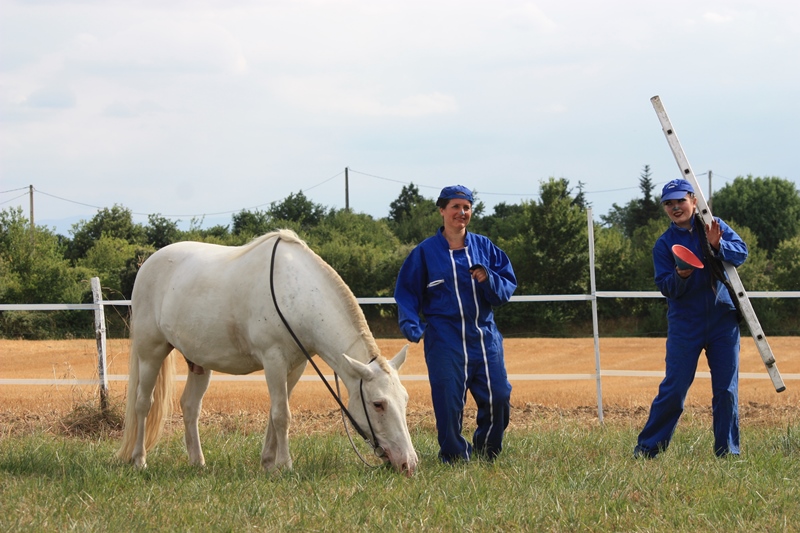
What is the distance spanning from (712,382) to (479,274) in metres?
1.68

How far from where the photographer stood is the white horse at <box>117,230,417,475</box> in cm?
539

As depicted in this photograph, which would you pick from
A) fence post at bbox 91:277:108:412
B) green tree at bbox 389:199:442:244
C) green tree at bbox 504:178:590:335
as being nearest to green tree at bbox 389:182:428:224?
green tree at bbox 389:199:442:244

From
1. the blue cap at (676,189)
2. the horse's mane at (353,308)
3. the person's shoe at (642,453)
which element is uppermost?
the blue cap at (676,189)

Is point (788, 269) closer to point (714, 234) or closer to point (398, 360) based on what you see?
point (714, 234)

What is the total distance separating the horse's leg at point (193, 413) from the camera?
21.0 feet

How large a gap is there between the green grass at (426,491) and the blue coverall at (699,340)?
20cm

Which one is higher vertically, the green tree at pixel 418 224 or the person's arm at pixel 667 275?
the green tree at pixel 418 224

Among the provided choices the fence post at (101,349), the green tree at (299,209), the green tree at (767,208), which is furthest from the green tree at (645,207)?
the fence post at (101,349)

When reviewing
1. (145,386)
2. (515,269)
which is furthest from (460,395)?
(515,269)

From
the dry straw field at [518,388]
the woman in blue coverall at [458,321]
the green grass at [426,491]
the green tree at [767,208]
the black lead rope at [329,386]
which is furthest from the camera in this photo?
the green tree at [767,208]

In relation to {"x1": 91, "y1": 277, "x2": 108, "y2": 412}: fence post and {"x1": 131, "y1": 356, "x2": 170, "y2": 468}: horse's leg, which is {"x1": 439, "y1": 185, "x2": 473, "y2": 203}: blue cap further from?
{"x1": 91, "y1": 277, "x2": 108, "y2": 412}: fence post

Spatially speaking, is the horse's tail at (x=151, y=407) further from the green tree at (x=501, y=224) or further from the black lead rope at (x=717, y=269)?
the green tree at (x=501, y=224)

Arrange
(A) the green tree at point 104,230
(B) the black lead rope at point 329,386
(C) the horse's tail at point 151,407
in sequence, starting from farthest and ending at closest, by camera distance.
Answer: (A) the green tree at point 104,230, (C) the horse's tail at point 151,407, (B) the black lead rope at point 329,386

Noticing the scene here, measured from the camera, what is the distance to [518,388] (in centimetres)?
1794
